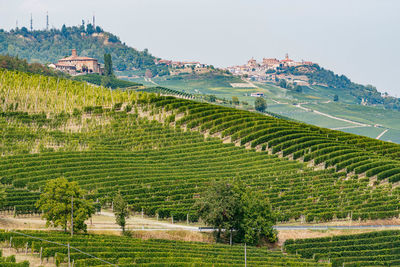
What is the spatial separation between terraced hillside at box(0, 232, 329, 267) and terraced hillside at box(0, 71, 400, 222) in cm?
928

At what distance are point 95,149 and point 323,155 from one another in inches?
1041

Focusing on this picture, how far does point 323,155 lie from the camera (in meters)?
68.0

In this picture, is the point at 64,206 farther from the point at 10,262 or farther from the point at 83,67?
the point at 83,67

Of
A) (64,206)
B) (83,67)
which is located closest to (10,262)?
(64,206)

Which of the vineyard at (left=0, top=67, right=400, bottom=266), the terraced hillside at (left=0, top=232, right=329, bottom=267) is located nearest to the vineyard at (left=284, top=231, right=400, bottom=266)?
the vineyard at (left=0, top=67, right=400, bottom=266)

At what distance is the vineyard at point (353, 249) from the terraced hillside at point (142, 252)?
7.44 ft

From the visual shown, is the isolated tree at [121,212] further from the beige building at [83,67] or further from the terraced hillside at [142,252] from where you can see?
the beige building at [83,67]

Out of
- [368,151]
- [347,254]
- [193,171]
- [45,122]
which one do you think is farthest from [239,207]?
[45,122]

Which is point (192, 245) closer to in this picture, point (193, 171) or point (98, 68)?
point (193, 171)

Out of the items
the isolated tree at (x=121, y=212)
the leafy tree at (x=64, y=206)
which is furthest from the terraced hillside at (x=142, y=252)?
the isolated tree at (x=121, y=212)

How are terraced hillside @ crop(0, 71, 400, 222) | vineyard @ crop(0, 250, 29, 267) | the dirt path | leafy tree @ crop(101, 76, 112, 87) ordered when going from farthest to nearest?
1. leafy tree @ crop(101, 76, 112, 87)
2. terraced hillside @ crop(0, 71, 400, 222)
3. the dirt path
4. vineyard @ crop(0, 250, 29, 267)

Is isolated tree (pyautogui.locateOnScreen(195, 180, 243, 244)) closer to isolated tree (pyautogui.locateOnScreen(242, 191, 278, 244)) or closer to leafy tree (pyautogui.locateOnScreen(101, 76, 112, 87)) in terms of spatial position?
isolated tree (pyautogui.locateOnScreen(242, 191, 278, 244))

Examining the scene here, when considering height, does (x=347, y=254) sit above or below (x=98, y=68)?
below

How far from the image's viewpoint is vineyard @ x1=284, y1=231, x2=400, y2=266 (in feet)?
156
